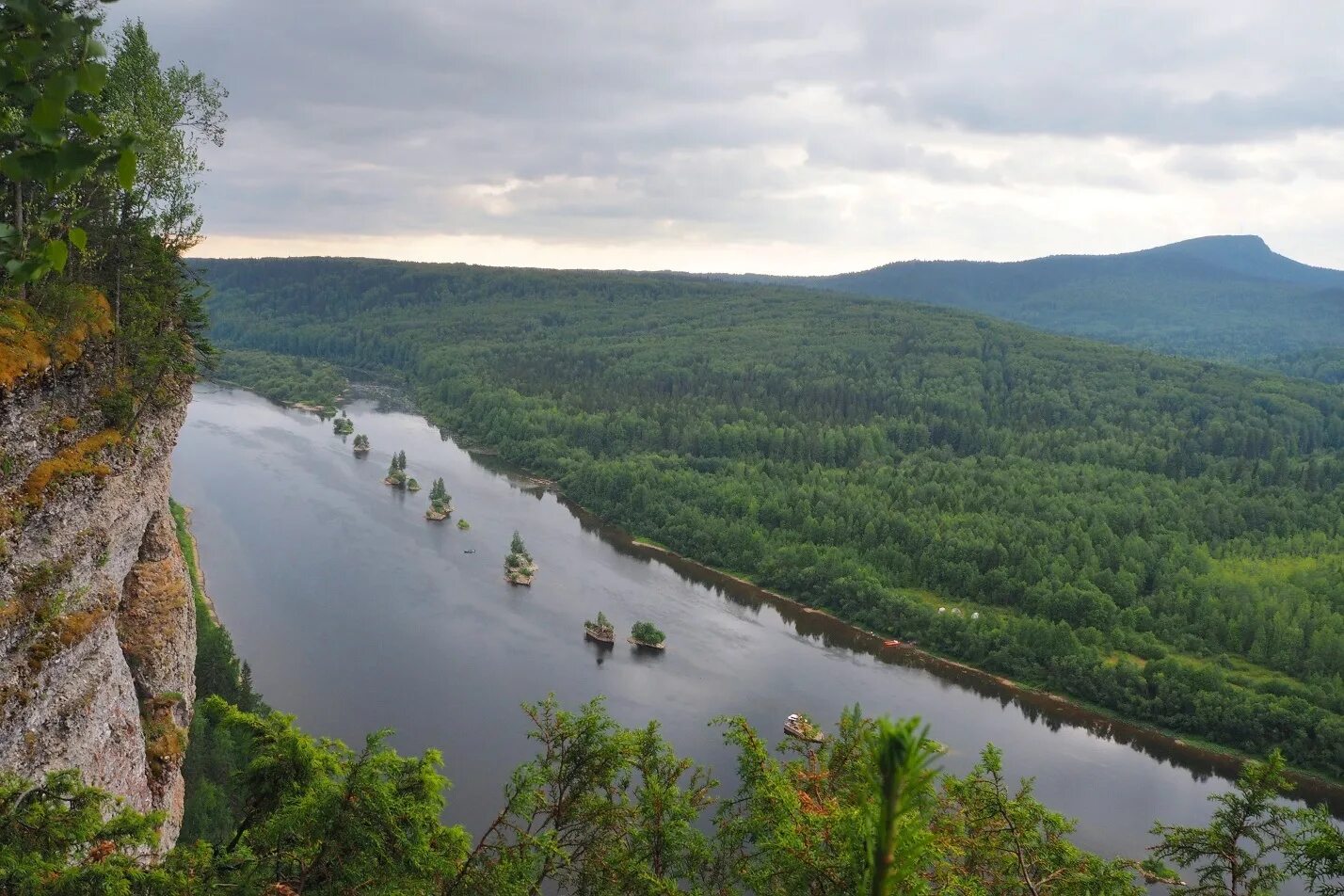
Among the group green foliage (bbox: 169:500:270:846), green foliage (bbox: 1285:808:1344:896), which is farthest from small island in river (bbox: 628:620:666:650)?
green foliage (bbox: 1285:808:1344:896)

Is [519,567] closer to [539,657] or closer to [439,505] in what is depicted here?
[539,657]

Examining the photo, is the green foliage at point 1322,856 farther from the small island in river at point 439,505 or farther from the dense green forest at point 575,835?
the small island in river at point 439,505

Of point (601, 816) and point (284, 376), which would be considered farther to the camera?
point (284, 376)

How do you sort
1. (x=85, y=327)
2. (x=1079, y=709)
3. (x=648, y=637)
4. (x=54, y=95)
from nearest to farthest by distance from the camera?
(x=54, y=95)
(x=85, y=327)
(x=1079, y=709)
(x=648, y=637)

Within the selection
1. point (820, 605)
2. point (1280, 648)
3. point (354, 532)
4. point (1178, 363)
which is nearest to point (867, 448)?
point (820, 605)

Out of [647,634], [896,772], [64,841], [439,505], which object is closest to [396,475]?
[439,505]

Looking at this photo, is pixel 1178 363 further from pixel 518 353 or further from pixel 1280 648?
pixel 518 353

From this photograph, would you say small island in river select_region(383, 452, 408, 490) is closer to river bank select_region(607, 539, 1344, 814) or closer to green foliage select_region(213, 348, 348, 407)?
river bank select_region(607, 539, 1344, 814)
